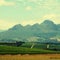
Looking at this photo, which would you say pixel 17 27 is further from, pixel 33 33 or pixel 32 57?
pixel 32 57

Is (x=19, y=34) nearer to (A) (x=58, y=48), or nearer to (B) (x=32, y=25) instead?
(B) (x=32, y=25)

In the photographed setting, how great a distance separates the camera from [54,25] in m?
11.2

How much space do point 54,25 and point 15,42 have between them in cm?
232

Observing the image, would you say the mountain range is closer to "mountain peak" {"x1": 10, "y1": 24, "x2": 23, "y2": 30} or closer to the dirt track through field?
"mountain peak" {"x1": 10, "y1": 24, "x2": 23, "y2": 30}

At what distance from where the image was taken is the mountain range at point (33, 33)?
36.4 ft

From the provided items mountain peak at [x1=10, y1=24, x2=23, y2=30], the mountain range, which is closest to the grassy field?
the mountain range

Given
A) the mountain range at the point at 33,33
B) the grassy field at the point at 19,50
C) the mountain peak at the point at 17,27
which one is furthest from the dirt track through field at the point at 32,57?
the mountain peak at the point at 17,27

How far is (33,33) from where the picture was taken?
11.7 metres

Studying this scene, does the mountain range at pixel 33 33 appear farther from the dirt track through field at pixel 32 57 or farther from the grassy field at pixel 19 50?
the dirt track through field at pixel 32 57

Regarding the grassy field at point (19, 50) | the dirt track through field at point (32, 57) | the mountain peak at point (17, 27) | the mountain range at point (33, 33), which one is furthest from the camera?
the mountain range at point (33, 33)

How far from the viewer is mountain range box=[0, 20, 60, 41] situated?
11.1 meters

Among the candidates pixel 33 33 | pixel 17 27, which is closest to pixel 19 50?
pixel 17 27

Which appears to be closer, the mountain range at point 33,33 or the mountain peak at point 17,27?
the mountain peak at point 17,27

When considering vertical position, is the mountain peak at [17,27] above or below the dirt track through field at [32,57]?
above
